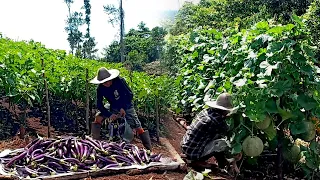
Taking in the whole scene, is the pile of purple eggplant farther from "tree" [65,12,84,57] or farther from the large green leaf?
"tree" [65,12,84,57]

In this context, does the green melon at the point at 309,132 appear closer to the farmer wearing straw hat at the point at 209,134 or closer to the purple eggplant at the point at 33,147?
the farmer wearing straw hat at the point at 209,134

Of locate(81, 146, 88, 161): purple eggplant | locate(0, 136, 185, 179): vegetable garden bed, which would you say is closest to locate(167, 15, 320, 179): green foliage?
locate(0, 136, 185, 179): vegetable garden bed

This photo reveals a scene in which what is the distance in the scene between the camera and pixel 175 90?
1088cm

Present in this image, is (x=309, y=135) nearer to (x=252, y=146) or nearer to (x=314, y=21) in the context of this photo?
(x=252, y=146)

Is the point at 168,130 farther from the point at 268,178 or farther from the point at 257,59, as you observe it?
the point at 257,59

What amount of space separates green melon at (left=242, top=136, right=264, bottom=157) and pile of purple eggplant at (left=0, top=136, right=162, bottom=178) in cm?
119

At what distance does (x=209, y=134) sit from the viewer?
5.46 m

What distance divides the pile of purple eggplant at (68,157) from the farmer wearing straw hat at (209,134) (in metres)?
0.47

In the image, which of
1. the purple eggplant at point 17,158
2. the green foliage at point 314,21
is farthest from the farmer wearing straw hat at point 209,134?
the green foliage at point 314,21

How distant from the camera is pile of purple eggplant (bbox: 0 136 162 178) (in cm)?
491

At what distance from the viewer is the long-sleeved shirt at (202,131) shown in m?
5.32

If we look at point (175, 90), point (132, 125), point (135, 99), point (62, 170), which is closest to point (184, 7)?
point (175, 90)

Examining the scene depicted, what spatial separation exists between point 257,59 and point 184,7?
26.9 meters

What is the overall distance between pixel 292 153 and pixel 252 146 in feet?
2.06
